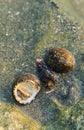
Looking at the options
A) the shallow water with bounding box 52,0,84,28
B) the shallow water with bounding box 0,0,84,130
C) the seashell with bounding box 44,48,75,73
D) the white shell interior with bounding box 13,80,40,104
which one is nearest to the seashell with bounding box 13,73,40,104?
the white shell interior with bounding box 13,80,40,104

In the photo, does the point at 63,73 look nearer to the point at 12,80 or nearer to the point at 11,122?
the point at 12,80

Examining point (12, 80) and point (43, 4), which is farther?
point (43, 4)

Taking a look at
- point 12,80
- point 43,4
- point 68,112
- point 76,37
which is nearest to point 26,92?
point 12,80

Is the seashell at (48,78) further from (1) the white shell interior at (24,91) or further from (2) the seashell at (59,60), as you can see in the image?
(1) the white shell interior at (24,91)

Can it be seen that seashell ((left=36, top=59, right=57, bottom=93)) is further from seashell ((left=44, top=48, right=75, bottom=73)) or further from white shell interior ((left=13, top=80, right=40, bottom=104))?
white shell interior ((left=13, top=80, right=40, bottom=104))

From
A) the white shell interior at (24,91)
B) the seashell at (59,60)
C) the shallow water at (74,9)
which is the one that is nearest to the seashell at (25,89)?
the white shell interior at (24,91)

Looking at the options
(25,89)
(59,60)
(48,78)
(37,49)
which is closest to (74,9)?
(37,49)
